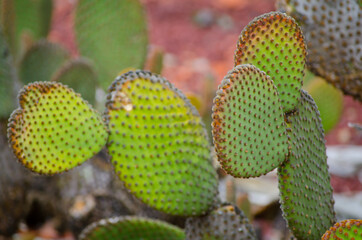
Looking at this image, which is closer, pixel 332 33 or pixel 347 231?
pixel 347 231

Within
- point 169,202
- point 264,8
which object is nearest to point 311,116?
point 169,202

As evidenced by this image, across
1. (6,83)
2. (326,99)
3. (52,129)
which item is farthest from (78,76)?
(326,99)

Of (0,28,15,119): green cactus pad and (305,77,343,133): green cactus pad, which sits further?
(305,77,343,133): green cactus pad

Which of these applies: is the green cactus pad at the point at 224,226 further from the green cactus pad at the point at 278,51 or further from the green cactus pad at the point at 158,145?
the green cactus pad at the point at 278,51

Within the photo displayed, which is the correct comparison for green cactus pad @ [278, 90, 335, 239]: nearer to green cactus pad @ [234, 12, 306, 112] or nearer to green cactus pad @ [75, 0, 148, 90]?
green cactus pad @ [234, 12, 306, 112]

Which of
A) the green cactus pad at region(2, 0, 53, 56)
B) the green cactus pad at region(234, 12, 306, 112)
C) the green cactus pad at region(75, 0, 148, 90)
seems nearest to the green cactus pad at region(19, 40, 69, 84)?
the green cactus pad at region(75, 0, 148, 90)

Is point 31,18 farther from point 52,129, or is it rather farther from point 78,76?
point 52,129
